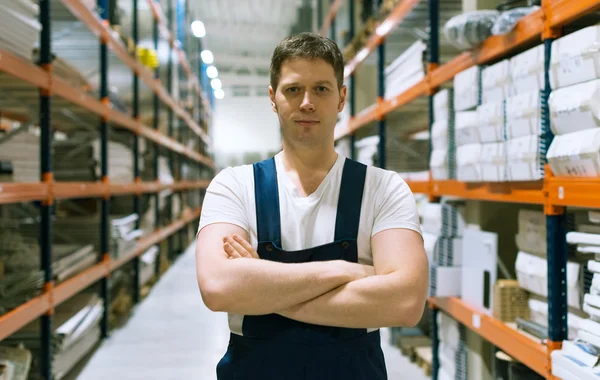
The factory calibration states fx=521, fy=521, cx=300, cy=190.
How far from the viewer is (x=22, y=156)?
362 cm

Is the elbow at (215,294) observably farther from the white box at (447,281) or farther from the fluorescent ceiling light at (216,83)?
the fluorescent ceiling light at (216,83)

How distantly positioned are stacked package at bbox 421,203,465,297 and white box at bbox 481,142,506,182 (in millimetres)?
725

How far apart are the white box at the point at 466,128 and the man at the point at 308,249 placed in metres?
1.29

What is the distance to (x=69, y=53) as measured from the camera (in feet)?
18.5

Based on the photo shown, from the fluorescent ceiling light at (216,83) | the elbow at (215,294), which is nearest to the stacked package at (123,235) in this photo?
the elbow at (215,294)

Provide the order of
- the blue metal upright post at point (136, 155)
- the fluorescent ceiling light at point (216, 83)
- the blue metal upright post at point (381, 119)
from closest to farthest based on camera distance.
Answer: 1. the blue metal upright post at point (381, 119)
2. the blue metal upright post at point (136, 155)
3. the fluorescent ceiling light at point (216, 83)

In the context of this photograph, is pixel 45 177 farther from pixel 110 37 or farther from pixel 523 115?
pixel 523 115

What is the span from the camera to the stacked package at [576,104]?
179 centimetres

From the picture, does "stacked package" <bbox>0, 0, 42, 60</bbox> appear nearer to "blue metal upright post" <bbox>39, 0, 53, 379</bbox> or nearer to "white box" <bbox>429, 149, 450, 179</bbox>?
"blue metal upright post" <bbox>39, 0, 53, 379</bbox>

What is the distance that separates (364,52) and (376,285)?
446 centimetres

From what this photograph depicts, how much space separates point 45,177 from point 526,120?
297 centimetres

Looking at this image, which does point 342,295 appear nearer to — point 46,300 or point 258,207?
point 258,207

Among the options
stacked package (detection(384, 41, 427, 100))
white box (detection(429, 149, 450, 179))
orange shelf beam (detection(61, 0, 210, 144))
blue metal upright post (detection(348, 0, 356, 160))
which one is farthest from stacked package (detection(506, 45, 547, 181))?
blue metal upright post (detection(348, 0, 356, 160))

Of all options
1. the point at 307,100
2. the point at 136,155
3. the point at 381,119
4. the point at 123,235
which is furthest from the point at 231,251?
the point at 136,155
